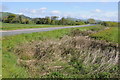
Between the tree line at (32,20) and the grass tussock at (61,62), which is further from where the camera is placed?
the tree line at (32,20)

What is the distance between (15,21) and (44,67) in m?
42.4

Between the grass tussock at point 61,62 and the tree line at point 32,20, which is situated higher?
the tree line at point 32,20

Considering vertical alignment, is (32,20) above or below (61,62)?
above

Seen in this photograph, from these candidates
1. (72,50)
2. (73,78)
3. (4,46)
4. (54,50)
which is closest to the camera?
(73,78)

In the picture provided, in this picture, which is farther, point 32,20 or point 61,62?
point 32,20

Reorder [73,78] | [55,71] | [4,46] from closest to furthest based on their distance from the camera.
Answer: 1. [73,78]
2. [55,71]
3. [4,46]

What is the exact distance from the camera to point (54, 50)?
9.66m

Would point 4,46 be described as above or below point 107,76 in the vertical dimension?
above

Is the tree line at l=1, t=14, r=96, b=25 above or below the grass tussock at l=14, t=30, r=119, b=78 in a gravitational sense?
above

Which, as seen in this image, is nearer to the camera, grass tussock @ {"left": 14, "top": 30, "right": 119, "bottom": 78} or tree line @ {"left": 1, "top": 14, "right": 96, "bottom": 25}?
grass tussock @ {"left": 14, "top": 30, "right": 119, "bottom": 78}

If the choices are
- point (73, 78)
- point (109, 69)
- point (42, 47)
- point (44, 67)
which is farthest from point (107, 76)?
point (42, 47)

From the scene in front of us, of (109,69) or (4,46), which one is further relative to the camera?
(4,46)

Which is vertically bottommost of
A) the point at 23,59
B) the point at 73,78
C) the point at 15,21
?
the point at 73,78

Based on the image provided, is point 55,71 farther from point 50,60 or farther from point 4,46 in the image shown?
point 4,46
